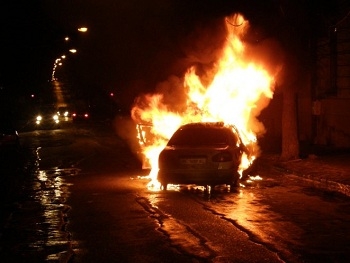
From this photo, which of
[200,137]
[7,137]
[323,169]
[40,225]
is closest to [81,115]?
[7,137]

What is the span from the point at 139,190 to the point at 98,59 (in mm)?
46487

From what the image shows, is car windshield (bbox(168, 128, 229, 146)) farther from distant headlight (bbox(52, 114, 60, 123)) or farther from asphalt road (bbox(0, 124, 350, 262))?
distant headlight (bbox(52, 114, 60, 123))

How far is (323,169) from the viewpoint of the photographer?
Answer: 16406mm

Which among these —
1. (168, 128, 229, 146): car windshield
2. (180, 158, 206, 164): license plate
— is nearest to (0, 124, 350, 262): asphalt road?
(180, 158, 206, 164): license plate

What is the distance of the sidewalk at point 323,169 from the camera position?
13.9m

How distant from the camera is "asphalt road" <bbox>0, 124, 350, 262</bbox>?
7625 mm

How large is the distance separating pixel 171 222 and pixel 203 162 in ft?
11.0

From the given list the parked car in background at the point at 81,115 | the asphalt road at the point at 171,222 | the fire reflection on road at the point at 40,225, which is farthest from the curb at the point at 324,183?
the parked car in background at the point at 81,115

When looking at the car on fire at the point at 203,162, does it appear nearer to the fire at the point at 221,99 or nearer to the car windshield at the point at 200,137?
the car windshield at the point at 200,137

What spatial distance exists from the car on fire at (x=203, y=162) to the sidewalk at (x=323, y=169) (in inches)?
89.7

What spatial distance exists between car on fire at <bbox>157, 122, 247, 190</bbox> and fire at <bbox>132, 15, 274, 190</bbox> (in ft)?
15.0

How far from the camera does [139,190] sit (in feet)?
44.4

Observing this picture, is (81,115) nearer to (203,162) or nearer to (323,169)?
(323,169)

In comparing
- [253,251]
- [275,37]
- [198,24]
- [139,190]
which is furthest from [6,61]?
[253,251]
